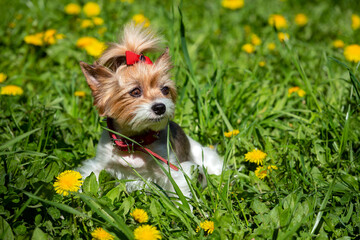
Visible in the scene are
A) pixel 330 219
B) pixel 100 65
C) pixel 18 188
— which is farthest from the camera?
pixel 100 65

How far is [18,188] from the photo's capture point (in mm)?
2391

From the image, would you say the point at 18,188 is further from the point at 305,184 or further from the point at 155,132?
the point at 305,184

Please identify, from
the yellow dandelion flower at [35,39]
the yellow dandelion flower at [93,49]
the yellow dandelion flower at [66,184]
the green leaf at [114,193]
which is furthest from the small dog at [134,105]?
the yellow dandelion flower at [35,39]

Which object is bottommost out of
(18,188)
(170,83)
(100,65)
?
(18,188)

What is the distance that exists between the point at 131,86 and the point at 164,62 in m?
0.38

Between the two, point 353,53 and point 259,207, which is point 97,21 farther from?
point 259,207

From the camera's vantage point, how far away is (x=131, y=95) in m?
→ 2.86

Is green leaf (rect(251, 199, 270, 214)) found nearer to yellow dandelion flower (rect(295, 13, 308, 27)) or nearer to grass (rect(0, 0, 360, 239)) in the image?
grass (rect(0, 0, 360, 239))

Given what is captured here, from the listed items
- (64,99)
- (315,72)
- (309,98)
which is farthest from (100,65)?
(315,72)

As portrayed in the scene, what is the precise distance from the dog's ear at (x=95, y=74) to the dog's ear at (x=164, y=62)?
40 centimetres

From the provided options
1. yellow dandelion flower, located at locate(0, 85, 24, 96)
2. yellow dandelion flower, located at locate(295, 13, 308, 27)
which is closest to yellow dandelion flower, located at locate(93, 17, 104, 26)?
yellow dandelion flower, located at locate(0, 85, 24, 96)

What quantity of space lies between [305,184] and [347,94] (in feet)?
5.59

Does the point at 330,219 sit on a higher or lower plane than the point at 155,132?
lower

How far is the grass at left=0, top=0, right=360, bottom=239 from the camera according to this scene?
2.44 m
